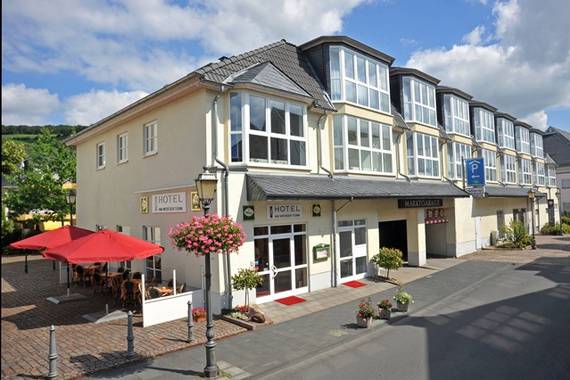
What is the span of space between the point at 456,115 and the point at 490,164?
660cm

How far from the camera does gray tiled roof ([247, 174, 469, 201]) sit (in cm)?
1177

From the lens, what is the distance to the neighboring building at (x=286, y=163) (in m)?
12.2

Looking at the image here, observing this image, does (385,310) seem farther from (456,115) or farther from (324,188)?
(456,115)

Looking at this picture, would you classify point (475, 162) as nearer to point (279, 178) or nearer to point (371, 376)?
point (279, 178)

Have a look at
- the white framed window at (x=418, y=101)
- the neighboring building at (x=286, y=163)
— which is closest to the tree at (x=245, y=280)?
the neighboring building at (x=286, y=163)

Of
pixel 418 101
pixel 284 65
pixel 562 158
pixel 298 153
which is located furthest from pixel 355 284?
pixel 562 158

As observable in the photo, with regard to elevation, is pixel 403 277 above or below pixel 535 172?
below

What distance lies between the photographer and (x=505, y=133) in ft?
108

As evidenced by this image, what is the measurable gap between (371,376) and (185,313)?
5.78 meters

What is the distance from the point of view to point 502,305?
12.1 m

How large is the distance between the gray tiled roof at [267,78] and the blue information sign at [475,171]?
14.8 metres

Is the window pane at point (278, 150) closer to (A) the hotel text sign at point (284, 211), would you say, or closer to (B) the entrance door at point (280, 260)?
(A) the hotel text sign at point (284, 211)

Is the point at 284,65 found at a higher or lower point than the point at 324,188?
higher

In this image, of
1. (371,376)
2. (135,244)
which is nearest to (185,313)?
(135,244)
